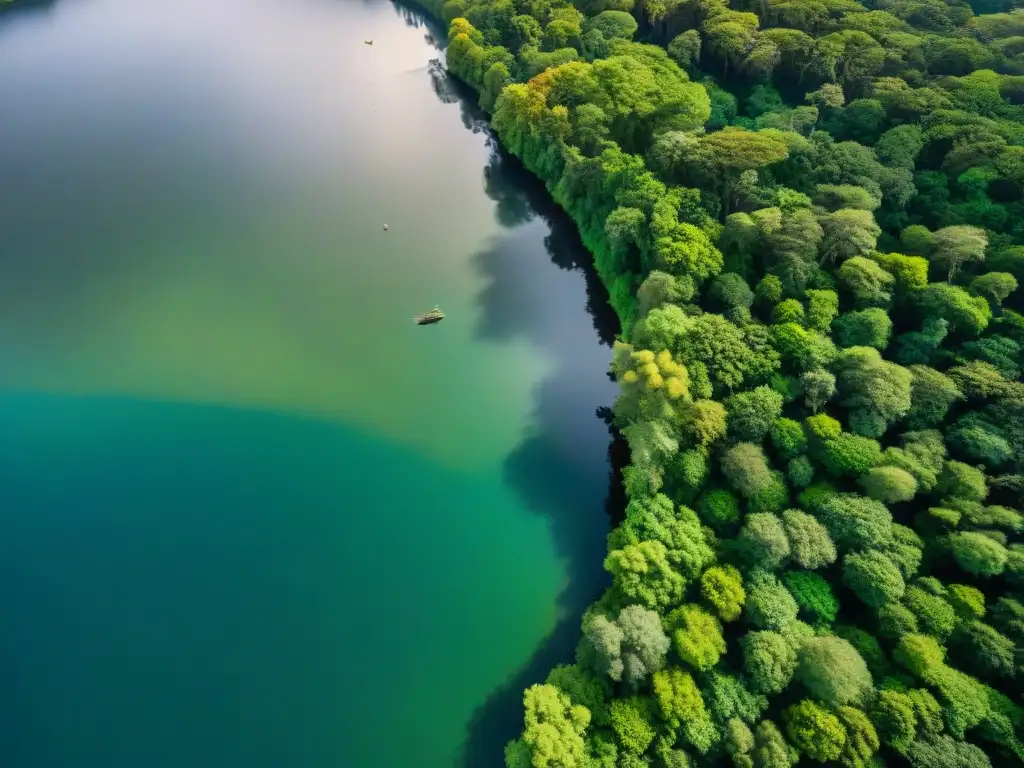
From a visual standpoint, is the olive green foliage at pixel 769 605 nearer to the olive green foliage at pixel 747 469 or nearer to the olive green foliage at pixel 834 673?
the olive green foliage at pixel 834 673

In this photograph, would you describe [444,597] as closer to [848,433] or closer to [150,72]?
[848,433]

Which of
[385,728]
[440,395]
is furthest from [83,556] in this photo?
[440,395]

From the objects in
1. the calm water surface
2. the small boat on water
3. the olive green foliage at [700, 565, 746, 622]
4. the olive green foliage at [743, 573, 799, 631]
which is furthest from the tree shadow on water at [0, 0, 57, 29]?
the olive green foliage at [743, 573, 799, 631]

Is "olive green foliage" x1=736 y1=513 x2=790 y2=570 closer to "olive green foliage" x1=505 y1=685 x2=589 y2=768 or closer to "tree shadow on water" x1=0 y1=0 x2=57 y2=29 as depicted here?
"olive green foliage" x1=505 y1=685 x2=589 y2=768

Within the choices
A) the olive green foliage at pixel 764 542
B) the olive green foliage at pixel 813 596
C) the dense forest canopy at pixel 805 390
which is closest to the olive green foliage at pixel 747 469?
the dense forest canopy at pixel 805 390

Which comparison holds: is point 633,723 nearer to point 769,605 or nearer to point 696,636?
point 696,636

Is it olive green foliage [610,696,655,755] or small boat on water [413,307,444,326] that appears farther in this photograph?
small boat on water [413,307,444,326]

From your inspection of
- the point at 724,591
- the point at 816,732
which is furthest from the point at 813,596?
the point at 816,732
